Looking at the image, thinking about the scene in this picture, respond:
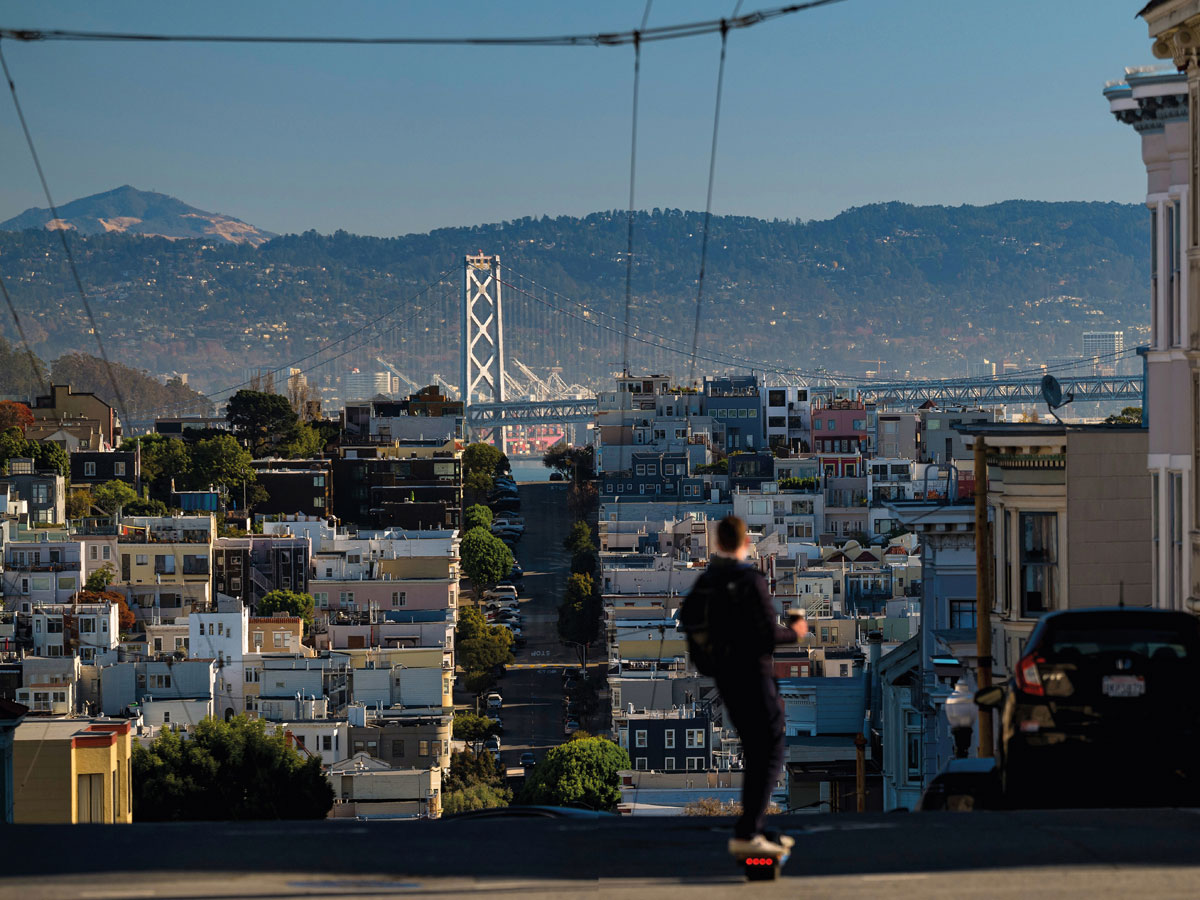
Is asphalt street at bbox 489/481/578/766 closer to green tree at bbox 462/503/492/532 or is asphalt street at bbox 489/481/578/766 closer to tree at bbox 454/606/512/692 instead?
tree at bbox 454/606/512/692

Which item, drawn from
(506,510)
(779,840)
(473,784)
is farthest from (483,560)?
(779,840)

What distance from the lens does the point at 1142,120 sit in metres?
13.5

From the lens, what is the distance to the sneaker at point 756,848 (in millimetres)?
5859

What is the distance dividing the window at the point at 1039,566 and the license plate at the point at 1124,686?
705 cm

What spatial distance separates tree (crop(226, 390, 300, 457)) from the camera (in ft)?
261

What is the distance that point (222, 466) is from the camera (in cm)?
6975

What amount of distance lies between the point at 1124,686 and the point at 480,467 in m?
77.0

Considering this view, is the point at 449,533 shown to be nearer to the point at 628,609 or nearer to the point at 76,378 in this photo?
the point at 628,609

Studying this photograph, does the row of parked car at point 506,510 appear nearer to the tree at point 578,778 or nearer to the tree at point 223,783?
the tree at point 578,778

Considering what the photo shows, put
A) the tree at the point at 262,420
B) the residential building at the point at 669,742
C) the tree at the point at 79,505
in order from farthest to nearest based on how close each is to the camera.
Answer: the tree at the point at 262,420 < the tree at the point at 79,505 < the residential building at the point at 669,742

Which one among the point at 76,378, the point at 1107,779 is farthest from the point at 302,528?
the point at 76,378

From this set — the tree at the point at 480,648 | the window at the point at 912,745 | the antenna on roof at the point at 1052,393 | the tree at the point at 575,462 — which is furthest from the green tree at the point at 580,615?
the antenna on roof at the point at 1052,393

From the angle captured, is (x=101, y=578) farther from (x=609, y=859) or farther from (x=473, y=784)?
(x=609, y=859)

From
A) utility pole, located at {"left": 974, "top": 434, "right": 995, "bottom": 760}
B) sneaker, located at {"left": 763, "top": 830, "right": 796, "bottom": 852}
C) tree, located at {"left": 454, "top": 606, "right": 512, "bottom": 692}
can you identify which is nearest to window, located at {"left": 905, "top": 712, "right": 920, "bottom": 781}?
utility pole, located at {"left": 974, "top": 434, "right": 995, "bottom": 760}
